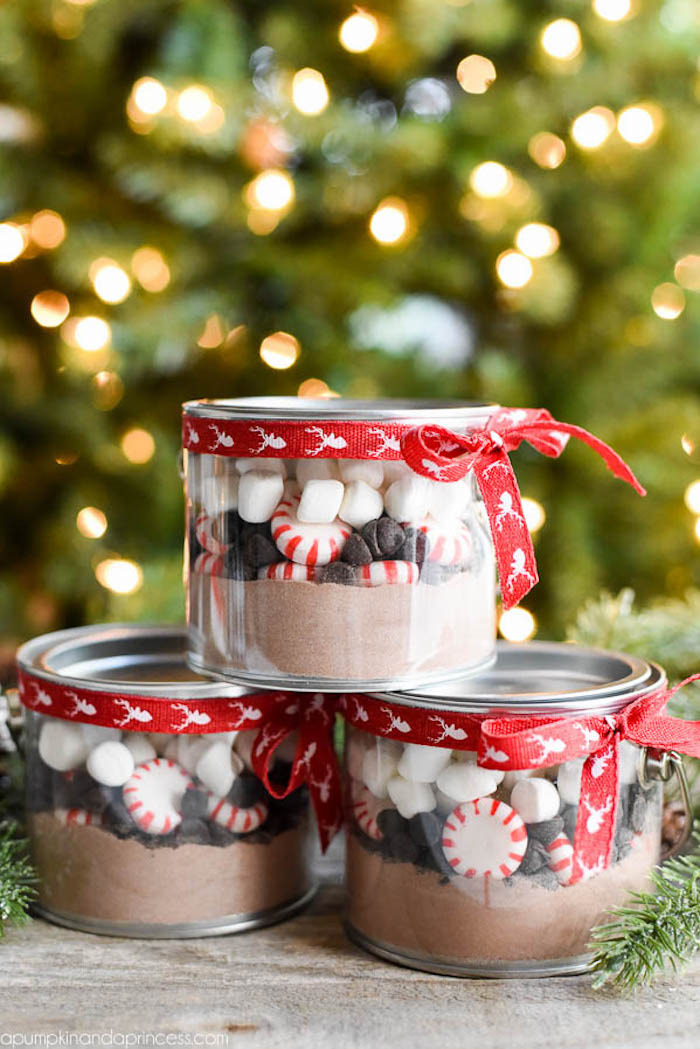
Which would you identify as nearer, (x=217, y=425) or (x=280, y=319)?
(x=217, y=425)

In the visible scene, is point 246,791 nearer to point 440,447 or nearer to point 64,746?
point 64,746

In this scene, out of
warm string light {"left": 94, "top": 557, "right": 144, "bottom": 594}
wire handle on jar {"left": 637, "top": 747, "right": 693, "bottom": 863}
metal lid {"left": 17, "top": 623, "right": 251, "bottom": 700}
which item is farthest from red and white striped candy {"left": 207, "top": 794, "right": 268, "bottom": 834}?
warm string light {"left": 94, "top": 557, "right": 144, "bottom": 594}

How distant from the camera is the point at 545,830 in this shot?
2.86 ft

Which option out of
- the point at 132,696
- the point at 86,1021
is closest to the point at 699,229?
the point at 132,696

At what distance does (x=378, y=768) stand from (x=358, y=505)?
22cm

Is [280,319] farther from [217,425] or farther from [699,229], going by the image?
[217,425]

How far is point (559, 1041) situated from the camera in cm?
79

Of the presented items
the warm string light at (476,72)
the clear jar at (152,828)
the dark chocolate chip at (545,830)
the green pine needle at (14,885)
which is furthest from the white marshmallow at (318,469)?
the warm string light at (476,72)

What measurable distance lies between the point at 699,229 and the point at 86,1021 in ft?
5.38

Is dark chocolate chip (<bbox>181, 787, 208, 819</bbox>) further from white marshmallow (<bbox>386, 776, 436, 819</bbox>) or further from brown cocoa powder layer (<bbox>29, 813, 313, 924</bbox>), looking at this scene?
white marshmallow (<bbox>386, 776, 436, 819</bbox>)

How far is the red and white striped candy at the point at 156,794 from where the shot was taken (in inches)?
37.0

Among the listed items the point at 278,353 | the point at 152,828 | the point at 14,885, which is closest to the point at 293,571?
the point at 152,828

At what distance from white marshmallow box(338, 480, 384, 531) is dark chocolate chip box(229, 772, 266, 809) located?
0.83 feet

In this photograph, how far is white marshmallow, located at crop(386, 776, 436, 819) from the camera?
89 cm
